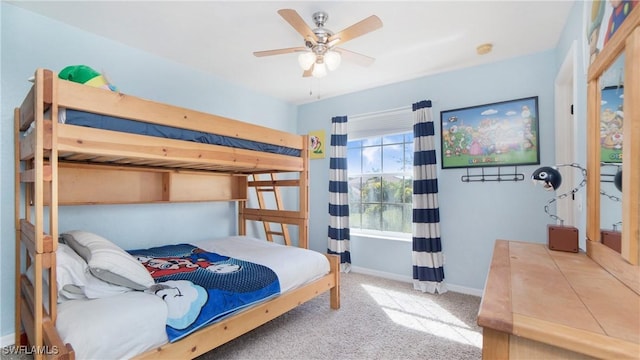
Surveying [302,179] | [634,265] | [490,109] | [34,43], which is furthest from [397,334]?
[34,43]

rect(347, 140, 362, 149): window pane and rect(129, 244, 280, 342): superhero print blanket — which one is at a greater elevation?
rect(347, 140, 362, 149): window pane

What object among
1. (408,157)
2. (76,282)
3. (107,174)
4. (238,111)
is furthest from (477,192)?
(107,174)

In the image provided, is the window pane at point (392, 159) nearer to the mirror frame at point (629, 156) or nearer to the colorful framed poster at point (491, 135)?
the colorful framed poster at point (491, 135)

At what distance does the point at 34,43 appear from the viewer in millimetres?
2125

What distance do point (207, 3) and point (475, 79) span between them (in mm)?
2626

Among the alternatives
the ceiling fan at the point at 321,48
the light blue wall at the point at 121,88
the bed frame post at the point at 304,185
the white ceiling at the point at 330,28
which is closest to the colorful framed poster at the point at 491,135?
the white ceiling at the point at 330,28

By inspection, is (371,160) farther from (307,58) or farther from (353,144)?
(307,58)

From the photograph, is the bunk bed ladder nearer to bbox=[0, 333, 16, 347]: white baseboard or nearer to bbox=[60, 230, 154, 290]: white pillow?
bbox=[60, 230, 154, 290]: white pillow

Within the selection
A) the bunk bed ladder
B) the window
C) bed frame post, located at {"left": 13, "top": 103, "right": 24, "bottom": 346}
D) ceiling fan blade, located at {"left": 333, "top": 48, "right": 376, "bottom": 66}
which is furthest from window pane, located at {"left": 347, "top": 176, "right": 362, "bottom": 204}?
bed frame post, located at {"left": 13, "top": 103, "right": 24, "bottom": 346}

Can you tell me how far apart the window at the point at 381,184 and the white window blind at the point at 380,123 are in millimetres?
78

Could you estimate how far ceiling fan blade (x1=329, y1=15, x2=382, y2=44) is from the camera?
64.9 inches

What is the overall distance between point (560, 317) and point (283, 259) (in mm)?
1812

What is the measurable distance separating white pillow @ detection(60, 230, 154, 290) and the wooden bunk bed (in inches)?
7.0

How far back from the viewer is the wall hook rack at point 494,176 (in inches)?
107
